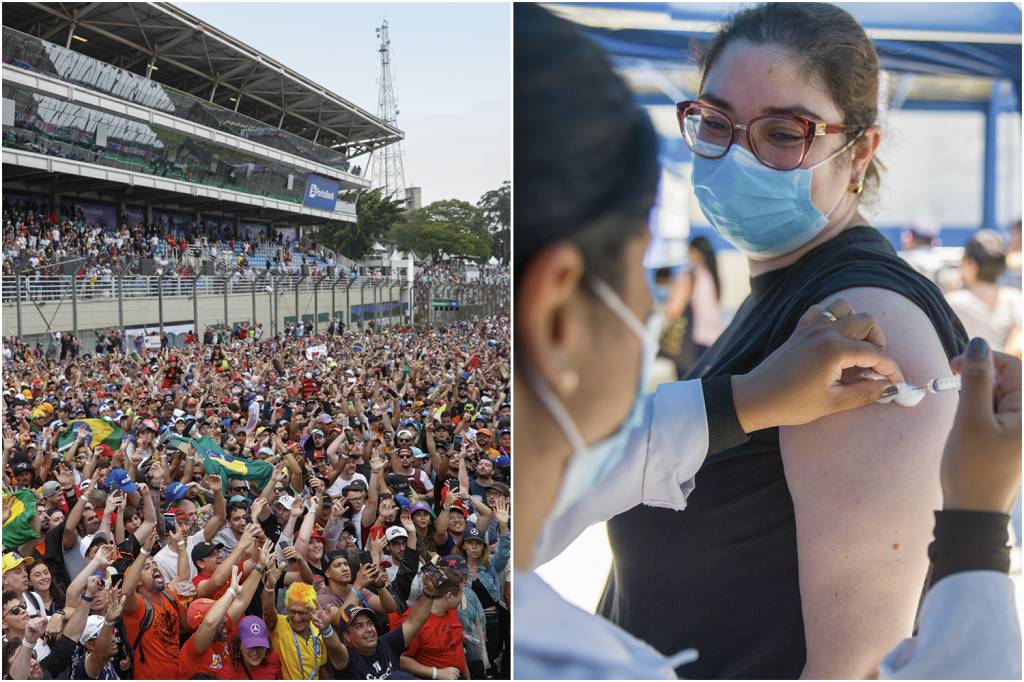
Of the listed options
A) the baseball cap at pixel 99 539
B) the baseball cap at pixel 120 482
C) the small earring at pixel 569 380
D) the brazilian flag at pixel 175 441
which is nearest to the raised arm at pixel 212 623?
the baseball cap at pixel 99 539

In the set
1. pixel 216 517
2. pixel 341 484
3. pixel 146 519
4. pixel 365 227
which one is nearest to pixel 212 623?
pixel 216 517

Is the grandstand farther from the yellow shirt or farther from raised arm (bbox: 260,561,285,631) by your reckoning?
the yellow shirt

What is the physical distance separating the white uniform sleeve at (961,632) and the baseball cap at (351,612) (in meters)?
1.89

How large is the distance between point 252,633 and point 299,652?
198mm

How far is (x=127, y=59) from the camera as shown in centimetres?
2255

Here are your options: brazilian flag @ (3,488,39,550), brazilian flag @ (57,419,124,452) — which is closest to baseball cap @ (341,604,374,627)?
brazilian flag @ (3,488,39,550)

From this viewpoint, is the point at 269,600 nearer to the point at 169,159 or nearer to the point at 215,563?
the point at 215,563

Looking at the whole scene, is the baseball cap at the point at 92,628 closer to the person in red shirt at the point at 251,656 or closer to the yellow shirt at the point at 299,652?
the person in red shirt at the point at 251,656

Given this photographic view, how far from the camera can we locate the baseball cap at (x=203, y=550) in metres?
3.73

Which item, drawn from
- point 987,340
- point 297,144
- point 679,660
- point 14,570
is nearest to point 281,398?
point 14,570

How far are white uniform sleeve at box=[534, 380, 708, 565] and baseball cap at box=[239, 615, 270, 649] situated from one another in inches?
51.6

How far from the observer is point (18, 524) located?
3.90 metres

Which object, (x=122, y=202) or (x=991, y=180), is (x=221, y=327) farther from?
(x=991, y=180)

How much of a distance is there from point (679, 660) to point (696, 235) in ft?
4.80
